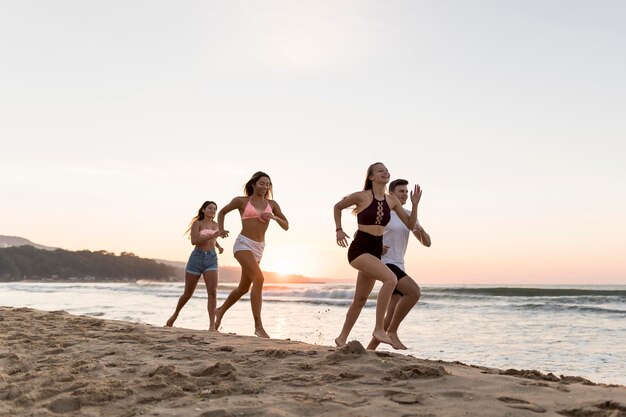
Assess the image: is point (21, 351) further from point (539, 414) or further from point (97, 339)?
point (539, 414)

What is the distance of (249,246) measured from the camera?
26.5 feet

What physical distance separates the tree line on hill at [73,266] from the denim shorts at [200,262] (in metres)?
90.4

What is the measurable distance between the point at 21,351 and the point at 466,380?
462 cm

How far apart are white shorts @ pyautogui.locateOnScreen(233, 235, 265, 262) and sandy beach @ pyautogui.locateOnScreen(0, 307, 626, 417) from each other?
7.05 feet

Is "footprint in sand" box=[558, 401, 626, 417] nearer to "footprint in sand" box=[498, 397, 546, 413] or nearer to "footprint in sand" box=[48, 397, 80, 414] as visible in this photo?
"footprint in sand" box=[498, 397, 546, 413]

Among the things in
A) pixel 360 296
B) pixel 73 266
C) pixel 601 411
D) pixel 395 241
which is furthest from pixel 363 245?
pixel 73 266

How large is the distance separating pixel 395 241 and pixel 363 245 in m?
0.84

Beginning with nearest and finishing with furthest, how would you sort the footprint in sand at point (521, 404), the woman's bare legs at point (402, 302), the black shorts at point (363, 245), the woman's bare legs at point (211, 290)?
the footprint in sand at point (521, 404), the black shorts at point (363, 245), the woman's bare legs at point (402, 302), the woman's bare legs at point (211, 290)

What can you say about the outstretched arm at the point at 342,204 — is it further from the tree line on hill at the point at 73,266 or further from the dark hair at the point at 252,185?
the tree line on hill at the point at 73,266

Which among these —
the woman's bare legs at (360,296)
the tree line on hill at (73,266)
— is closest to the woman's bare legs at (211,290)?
the woman's bare legs at (360,296)

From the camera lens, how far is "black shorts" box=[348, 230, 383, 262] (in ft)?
20.9

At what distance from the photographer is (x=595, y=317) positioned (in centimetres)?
1539

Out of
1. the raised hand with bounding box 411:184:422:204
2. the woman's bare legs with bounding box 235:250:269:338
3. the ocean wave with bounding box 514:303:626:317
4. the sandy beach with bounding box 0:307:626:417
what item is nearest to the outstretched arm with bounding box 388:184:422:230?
the raised hand with bounding box 411:184:422:204

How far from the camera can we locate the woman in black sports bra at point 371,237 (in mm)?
6254
